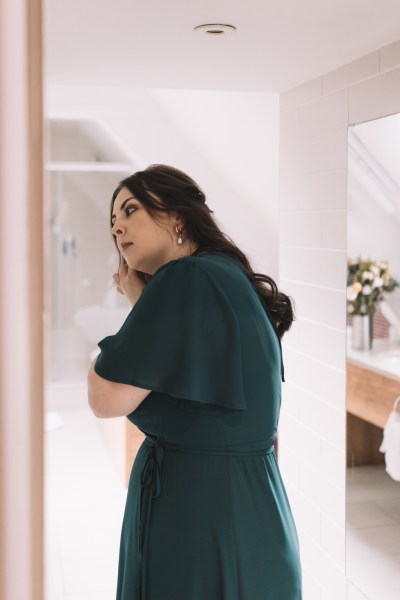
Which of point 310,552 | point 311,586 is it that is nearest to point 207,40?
point 310,552

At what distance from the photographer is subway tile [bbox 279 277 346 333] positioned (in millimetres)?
2535

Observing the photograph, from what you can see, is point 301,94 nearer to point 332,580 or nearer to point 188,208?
point 188,208

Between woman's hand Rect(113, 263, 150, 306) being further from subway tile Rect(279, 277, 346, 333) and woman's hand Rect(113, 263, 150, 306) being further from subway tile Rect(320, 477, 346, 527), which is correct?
subway tile Rect(320, 477, 346, 527)

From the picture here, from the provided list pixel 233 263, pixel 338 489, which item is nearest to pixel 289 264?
pixel 338 489

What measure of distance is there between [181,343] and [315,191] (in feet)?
4.52

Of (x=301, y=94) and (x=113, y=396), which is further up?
(x=301, y=94)

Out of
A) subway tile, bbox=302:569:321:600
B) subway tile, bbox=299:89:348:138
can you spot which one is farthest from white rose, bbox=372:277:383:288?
subway tile, bbox=302:569:321:600

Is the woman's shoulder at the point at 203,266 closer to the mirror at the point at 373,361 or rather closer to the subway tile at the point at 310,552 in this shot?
the mirror at the point at 373,361

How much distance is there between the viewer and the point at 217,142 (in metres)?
4.04

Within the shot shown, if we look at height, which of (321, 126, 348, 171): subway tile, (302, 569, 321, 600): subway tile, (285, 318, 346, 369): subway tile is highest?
(321, 126, 348, 171): subway tile

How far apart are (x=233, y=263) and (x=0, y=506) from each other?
1242 millimetres

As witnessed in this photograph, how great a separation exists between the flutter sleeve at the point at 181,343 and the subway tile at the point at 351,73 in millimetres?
1098

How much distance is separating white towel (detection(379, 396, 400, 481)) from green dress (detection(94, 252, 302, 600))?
784 millimetres

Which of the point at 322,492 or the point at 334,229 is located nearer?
the point at 334,229
